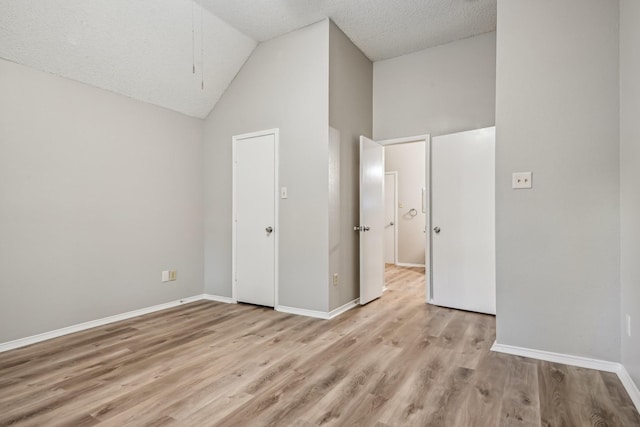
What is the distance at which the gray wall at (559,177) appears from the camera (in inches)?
89.6

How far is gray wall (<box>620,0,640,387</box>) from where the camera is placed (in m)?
1.93

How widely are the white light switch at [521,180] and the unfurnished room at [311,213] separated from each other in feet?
0.04

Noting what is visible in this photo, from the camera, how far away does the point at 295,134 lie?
3.68 meters

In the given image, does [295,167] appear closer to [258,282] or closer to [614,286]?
[258,282]

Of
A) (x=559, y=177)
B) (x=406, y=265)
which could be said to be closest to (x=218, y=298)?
(x=559, y=177)

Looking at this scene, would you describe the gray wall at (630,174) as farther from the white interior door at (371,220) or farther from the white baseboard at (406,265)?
the white baseboard at (406,265)

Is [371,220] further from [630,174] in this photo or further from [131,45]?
[131,45]

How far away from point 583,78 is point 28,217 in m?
4.38

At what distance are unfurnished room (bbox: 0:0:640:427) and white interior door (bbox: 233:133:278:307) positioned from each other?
0.03 m

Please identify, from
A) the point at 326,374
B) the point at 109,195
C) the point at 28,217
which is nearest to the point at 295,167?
the point at 109,195

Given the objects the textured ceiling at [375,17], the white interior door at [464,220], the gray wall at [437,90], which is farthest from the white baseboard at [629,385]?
the textured ceiling at [375,17]

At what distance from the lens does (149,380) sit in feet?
7.13

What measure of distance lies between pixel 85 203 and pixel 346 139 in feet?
8.87

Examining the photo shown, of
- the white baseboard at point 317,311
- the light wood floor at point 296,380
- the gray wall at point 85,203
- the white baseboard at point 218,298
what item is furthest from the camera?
the white baseboard at point 218,298
